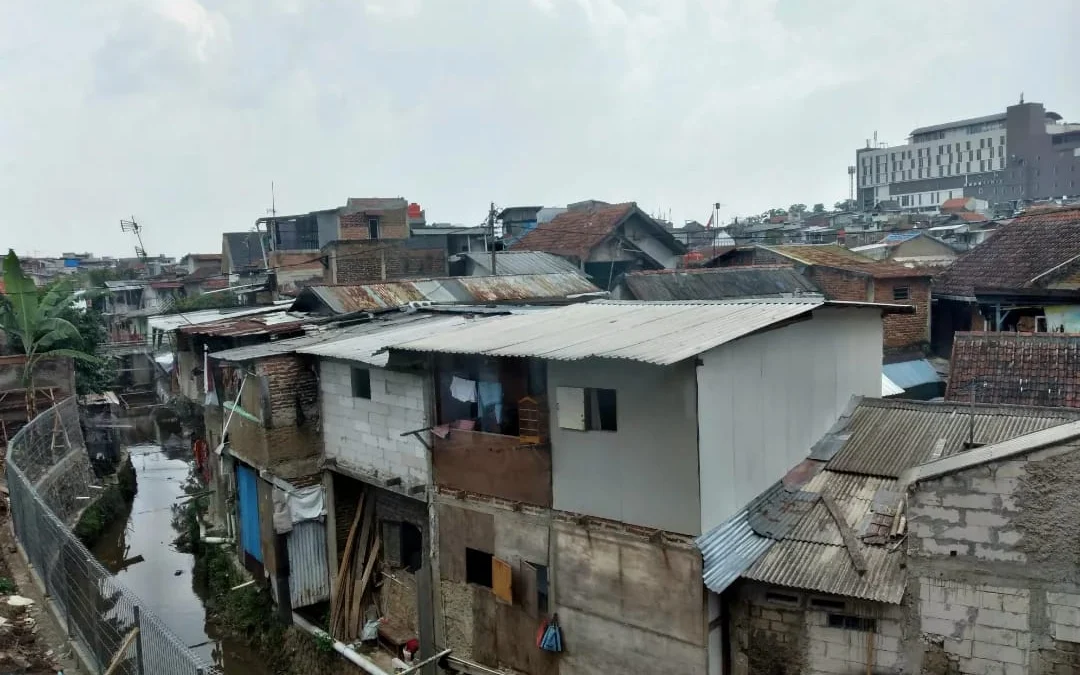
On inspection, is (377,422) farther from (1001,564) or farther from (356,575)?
(1001,564)

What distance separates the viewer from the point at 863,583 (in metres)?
7.68

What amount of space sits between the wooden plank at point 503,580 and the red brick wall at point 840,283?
15.7 m

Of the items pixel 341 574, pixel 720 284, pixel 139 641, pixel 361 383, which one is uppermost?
pixel 720 284

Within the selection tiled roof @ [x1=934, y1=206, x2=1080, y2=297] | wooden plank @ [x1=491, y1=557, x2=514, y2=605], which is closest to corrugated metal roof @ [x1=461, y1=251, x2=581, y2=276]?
tiled roof @ [x1=934, y1=206, x2=1080, y2=297]

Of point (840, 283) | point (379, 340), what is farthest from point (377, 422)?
point (840, 283)

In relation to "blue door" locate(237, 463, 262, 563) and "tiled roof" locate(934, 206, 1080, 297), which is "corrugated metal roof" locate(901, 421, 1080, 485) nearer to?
"tiled roof" locate(934, 206, 1080, 297)

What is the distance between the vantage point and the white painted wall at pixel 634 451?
27.6 feet

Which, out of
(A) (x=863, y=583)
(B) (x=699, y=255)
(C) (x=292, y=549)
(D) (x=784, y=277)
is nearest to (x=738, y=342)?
(A) (x=863, y=583)

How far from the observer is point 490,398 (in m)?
10.7

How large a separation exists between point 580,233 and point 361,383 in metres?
19.9

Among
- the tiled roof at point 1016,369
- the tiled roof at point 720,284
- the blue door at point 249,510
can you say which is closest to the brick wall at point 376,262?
the tiled roof at point 720,284

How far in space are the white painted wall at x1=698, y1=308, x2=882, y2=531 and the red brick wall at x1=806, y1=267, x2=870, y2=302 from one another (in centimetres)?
1064

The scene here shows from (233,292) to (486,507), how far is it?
28414mm

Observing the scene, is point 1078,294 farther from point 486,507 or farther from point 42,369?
point 42,369
